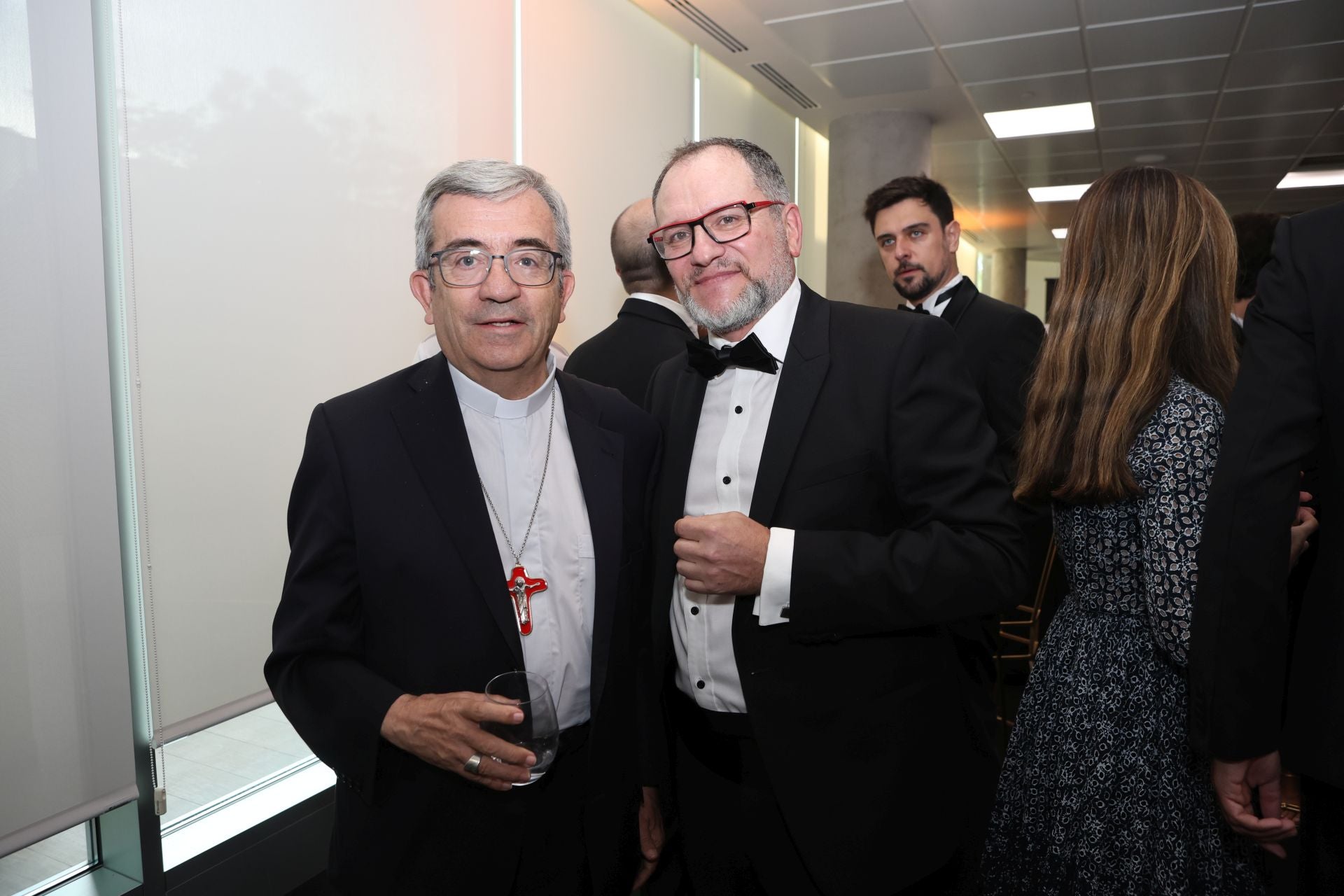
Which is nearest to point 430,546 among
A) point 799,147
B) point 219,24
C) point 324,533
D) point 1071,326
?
point 324,533

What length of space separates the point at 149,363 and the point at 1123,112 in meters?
7.30

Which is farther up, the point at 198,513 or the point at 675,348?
the point at 675,348

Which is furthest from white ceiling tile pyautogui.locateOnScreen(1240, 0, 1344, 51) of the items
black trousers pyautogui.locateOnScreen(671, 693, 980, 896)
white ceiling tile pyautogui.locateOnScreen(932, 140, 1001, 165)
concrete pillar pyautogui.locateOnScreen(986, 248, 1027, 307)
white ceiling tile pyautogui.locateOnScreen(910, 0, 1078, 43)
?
concrete pillar pyautogui.locateOnScreen(986, 248, 1027, 307)

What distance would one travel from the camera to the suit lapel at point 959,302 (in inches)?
132

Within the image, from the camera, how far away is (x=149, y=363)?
8.05 ft

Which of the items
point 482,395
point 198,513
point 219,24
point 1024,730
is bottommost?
point 1024,730

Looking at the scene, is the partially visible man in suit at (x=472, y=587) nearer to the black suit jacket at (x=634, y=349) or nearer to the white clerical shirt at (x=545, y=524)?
the white clerical shirt at (x=545, y=524)

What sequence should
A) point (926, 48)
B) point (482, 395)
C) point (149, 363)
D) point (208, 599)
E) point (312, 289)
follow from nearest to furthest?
point (482, 395)
point (149, 363)
point (208, 599)
point (312, 289)
point (926, 48)

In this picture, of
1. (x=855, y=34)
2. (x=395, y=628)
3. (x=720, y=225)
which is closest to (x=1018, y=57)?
(x=855, y=34)

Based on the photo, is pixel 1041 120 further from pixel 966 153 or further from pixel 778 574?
pixel 778 574

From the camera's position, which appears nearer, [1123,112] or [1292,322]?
[1292,322]

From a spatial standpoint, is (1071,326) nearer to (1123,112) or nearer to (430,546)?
(430,546)

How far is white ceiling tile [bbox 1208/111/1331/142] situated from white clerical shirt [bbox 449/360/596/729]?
7.89 m

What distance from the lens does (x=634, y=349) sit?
9.05 ft
